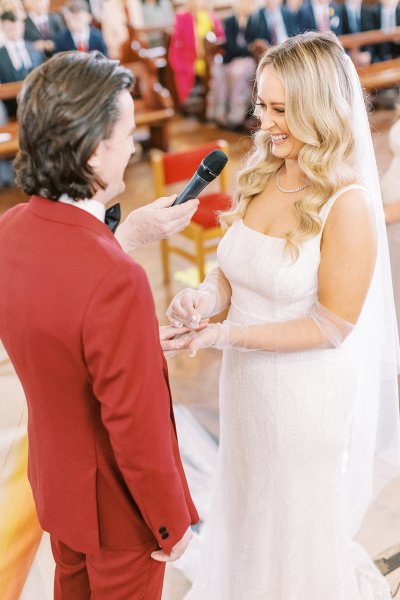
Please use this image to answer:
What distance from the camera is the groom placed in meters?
1.15

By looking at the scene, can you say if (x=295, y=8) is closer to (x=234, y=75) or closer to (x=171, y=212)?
(x=234, y=75)

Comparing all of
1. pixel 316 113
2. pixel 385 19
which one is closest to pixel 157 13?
pixel 385 19

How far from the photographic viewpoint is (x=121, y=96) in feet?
3.86

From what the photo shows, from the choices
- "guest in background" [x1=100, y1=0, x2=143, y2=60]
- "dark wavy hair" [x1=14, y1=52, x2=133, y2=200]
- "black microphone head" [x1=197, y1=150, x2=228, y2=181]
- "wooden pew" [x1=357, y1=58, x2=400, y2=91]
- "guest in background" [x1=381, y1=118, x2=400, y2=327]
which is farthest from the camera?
"wooden pew" [x1=357, y1=58, x2=400, y2=91]

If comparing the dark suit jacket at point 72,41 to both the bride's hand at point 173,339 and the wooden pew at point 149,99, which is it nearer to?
the wooden pew at point 149,99

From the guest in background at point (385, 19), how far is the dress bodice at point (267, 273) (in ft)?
27.1

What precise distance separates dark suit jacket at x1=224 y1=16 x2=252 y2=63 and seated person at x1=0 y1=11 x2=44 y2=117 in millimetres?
2568

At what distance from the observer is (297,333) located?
5.99 ft

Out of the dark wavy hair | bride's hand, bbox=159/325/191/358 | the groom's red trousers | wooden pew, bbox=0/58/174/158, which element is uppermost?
the dark wavy hair

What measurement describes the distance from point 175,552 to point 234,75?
7.50 metres

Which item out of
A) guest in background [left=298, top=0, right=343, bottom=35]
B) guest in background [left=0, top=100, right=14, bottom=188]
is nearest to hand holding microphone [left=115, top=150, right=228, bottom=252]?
guest in background [left=0, top=100, right=14, bottom=188]

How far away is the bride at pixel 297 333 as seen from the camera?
1748mm

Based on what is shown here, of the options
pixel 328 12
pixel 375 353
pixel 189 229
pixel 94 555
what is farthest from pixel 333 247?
pixel 328 12

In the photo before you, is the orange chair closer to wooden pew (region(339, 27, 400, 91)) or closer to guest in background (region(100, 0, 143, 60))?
guest in background (region(100, 0, 143, 60))
